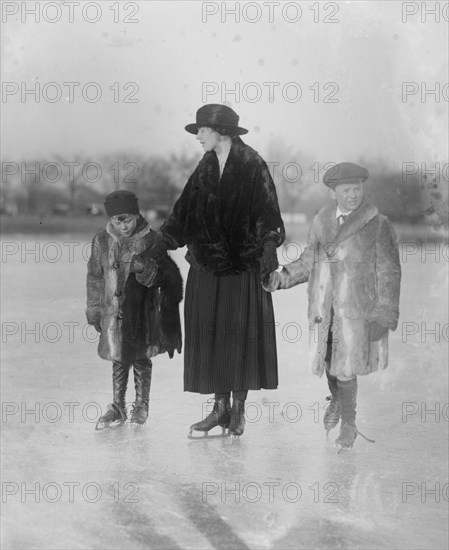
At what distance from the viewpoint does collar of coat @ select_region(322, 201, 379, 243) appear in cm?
225

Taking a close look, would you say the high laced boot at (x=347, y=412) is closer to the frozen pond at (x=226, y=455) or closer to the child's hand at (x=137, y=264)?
the frozen pond at (x=226, y=455)

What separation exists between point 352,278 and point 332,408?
0.50m

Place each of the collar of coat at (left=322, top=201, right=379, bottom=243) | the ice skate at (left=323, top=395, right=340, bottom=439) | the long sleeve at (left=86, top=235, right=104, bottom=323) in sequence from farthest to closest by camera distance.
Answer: the ice skate at (left=323, top=395, right=340, bottom=439) < the long sleeve at (left=86, top=235, right=104, bottom=323) < the collar of coat at (left=322, top=201, right=379, bottom=243)

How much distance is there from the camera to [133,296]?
2.35 m

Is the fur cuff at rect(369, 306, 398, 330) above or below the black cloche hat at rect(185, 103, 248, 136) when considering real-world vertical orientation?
below

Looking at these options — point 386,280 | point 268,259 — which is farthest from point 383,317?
point 268,259

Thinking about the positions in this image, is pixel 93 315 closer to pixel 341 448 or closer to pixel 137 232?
pixel 137 232

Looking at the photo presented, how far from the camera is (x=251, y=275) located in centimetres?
218

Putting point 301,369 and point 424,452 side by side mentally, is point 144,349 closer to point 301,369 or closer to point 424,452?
point 301,369

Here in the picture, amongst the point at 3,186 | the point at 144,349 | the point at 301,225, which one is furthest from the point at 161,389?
the point at 3,186

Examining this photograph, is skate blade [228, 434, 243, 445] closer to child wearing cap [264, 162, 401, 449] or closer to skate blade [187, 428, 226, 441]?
skate blade [187, 428, 226, 441]

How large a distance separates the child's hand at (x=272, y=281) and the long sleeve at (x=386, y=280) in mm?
308

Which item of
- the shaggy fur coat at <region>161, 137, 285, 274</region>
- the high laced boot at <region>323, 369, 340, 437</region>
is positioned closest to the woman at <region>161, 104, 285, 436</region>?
the shaggy fur coat at <region>161, 137, 285, 274</region>

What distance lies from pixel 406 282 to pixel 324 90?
2.38 feet
